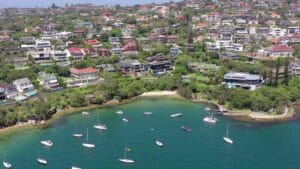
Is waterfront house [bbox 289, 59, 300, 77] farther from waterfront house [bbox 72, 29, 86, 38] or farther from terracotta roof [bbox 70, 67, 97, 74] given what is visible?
waterfront house [bbox 72, 29, 86, 38]

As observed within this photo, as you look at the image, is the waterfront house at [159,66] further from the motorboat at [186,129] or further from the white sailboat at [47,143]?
the white sailboat at [47,143]

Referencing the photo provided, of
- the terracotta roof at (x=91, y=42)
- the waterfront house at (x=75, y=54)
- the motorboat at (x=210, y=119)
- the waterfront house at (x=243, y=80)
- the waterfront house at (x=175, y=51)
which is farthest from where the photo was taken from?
the terracotta roof at (x=91, y=42)

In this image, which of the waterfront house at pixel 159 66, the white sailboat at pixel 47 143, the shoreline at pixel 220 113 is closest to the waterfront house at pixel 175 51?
the waterfront house at pixel 159 66

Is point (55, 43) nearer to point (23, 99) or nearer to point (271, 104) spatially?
point (23, 99)

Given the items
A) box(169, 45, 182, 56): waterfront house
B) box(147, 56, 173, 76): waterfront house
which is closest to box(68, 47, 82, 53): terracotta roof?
box(147, 56, 173, 76): waterfront house

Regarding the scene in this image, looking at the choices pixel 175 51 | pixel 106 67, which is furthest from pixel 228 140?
pixel 175 51

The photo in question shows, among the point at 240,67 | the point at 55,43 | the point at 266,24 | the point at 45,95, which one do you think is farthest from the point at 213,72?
the point at 266,24
